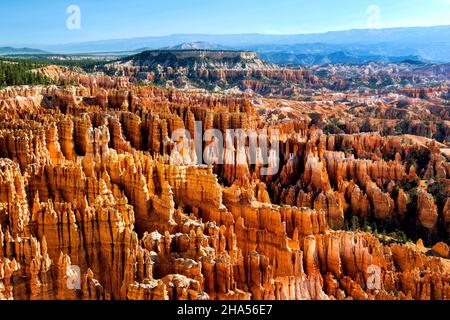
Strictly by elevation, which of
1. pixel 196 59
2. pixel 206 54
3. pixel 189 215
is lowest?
pixel 189 215

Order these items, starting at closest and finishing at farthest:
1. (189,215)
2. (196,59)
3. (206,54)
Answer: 1. (189,215)
2. (196,59)
3. (206,54)

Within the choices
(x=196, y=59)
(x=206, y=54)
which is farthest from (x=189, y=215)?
(x=206, y=54)

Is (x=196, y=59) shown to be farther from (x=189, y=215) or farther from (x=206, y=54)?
(x=189, y=215)

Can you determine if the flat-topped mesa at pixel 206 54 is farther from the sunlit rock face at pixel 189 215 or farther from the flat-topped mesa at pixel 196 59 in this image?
→ the sunlit rock face at pixel 189 215

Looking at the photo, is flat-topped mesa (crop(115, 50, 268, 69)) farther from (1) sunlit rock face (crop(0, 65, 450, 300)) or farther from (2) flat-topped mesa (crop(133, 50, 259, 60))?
(1) sunlit rock face (crop(0, 65, 450, 300))

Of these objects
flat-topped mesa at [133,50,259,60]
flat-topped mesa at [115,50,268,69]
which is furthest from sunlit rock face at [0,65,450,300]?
flat-topped mesa at [133,50,259,60]

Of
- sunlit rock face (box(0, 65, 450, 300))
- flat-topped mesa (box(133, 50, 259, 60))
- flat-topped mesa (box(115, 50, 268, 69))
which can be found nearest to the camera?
sunlit rock face (box(0, 65, 450, 300))

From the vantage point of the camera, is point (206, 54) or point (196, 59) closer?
point (196, 59)

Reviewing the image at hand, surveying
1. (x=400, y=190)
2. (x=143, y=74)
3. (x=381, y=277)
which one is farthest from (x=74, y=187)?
(x=143, y=74)
